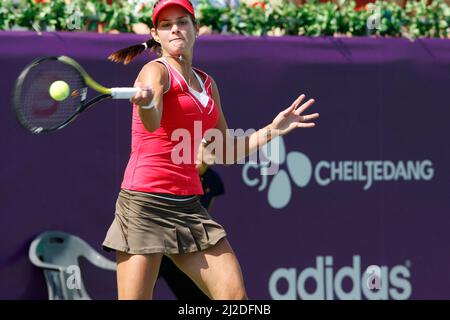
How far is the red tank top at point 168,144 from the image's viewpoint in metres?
4.47

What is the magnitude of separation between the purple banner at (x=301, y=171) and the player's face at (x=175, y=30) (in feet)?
5.32

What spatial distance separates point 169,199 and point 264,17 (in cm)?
238

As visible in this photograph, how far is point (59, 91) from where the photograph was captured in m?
4.32

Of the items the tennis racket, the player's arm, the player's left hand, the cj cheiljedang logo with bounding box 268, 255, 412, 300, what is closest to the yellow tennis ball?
the tennis racket

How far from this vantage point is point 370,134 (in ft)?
21.9

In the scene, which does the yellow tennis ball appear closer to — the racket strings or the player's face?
the racket strings

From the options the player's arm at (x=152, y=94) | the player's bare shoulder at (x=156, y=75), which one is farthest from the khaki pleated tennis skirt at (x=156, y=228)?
the player's bare shoulder at (x=156, y=75)

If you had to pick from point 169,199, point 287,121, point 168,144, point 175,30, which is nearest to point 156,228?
point 169,199

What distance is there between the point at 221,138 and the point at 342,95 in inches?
76.4

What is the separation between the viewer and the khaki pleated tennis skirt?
14.7 feet

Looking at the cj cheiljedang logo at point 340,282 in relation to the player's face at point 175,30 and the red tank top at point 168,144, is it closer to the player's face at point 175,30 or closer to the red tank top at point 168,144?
the red tank top at point 168,144

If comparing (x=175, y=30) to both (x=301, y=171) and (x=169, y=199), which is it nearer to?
(x=169, y=199)

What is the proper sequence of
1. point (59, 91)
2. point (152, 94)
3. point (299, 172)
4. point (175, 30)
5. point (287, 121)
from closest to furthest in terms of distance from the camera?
point (152, 94) → point (59, 91) → point (175, 30) → point (287, 121) → point (299, 172)
